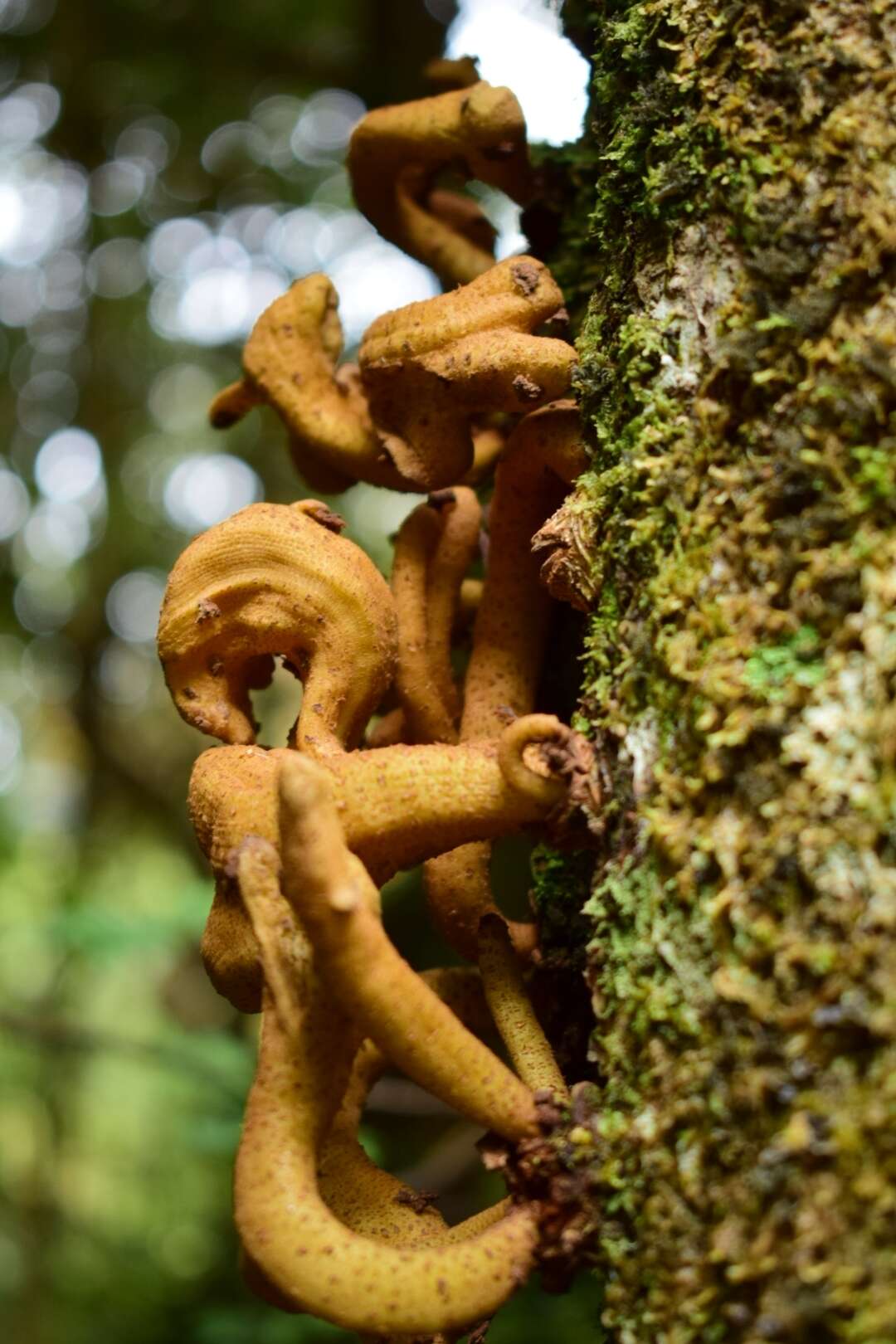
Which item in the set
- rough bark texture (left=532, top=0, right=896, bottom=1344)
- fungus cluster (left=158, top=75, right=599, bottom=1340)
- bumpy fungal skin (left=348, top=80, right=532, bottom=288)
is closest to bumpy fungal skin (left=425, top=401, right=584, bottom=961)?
fungus cluster (left=158, top=75, right=599, bottom=1340)

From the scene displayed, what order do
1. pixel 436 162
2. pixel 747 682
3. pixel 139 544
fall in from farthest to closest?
pixel 139 544 < pixel 436 162 < pixel 747 682

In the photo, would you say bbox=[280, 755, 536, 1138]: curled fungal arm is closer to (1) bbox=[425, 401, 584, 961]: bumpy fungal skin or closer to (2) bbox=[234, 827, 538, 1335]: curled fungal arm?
(2) bbox=[234, 827, 538, 1335]: curled fungal arm

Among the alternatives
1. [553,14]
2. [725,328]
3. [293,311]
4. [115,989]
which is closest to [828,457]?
[725,328]

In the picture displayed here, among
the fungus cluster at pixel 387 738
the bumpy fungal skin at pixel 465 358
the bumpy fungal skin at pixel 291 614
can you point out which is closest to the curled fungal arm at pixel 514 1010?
the fungus cluster at pixel 387 738

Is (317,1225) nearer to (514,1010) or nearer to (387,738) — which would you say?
(514,1010)

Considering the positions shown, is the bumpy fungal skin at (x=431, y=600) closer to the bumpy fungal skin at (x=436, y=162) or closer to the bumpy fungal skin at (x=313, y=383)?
the bumpy fungal skin at (x=313, y=383)

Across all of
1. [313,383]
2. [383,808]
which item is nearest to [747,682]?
[383,808]
